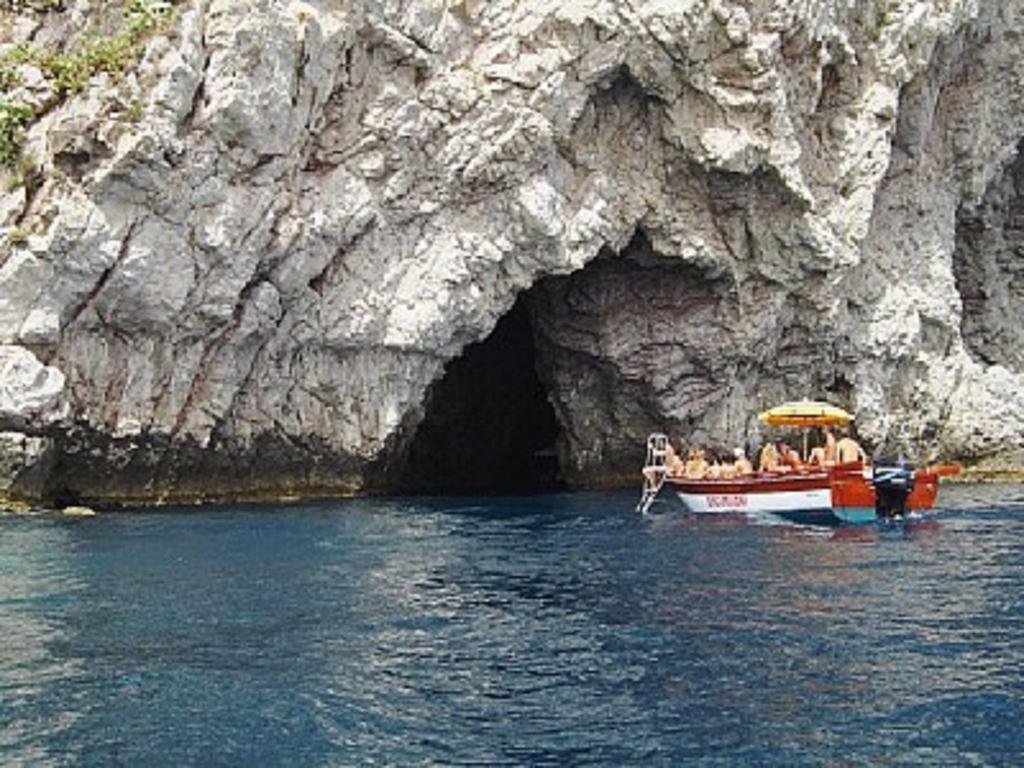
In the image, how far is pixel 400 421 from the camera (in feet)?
125

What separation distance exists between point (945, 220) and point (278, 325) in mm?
25978

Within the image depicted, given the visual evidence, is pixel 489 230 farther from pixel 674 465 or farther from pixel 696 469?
pixel 696 469

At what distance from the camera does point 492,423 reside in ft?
170

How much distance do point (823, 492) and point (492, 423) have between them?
2238 centimetres

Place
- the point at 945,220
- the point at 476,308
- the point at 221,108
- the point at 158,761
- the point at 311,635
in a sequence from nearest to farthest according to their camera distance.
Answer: the point at 158,761
the point at 311,635
the point at 221,108
the point at 476,308
the point at 945,220

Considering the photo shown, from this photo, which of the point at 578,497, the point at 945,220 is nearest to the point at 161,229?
the point at 578,497

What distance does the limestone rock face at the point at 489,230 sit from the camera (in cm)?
3152

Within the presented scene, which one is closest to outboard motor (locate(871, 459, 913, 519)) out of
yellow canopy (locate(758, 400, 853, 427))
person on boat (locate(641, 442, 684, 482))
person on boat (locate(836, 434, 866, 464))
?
person on boat (locate(836, 434, 866, 464))

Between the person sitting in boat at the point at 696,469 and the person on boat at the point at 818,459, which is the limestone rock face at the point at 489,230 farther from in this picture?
the person on boat at the point at 818,459

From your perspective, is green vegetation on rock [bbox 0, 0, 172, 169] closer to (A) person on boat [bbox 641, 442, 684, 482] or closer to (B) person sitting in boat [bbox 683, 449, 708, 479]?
(A) person on boat [bbox 641, 442, 684, 482]

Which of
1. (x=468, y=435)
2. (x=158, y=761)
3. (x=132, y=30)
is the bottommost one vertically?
(x=158, y=761)

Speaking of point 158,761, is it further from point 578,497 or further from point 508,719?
point 578,497

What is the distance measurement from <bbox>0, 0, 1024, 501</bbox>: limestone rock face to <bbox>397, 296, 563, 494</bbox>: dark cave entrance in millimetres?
4907

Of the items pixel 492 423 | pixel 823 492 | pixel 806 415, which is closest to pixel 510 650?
pixel 823 492
